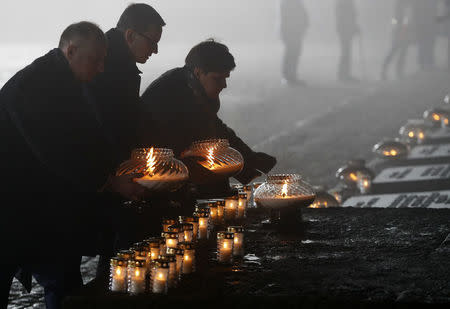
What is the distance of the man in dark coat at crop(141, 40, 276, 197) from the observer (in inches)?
212

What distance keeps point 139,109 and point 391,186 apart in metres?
4.04

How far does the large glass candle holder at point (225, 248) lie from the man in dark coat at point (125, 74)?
1.31 m

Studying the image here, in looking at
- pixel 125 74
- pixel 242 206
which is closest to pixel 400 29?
pixel 125 74

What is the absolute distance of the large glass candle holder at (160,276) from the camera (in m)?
3.32

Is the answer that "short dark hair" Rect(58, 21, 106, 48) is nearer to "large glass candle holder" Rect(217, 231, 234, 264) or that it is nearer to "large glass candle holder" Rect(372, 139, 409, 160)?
"large glass candle holder" Rect(217, 231, 234, 264)

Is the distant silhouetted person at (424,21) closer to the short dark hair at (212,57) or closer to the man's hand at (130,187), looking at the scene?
the short dark hair at (212,57)

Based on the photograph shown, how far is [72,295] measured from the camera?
330 centimetres

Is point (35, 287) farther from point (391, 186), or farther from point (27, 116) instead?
point (391, 186)

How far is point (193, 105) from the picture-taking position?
18.3 ft

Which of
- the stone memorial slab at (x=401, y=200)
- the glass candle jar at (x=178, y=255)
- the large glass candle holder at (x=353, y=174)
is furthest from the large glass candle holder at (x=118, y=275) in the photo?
the large glass candle holder at (x=353, y=174)

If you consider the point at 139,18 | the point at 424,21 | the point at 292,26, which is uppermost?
the point at 424,21

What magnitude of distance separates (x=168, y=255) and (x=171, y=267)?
2.0 inches

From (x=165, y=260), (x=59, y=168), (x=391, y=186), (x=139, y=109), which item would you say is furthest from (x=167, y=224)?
(x=391, y=186)

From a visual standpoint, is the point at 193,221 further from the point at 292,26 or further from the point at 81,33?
the point at 292,26
